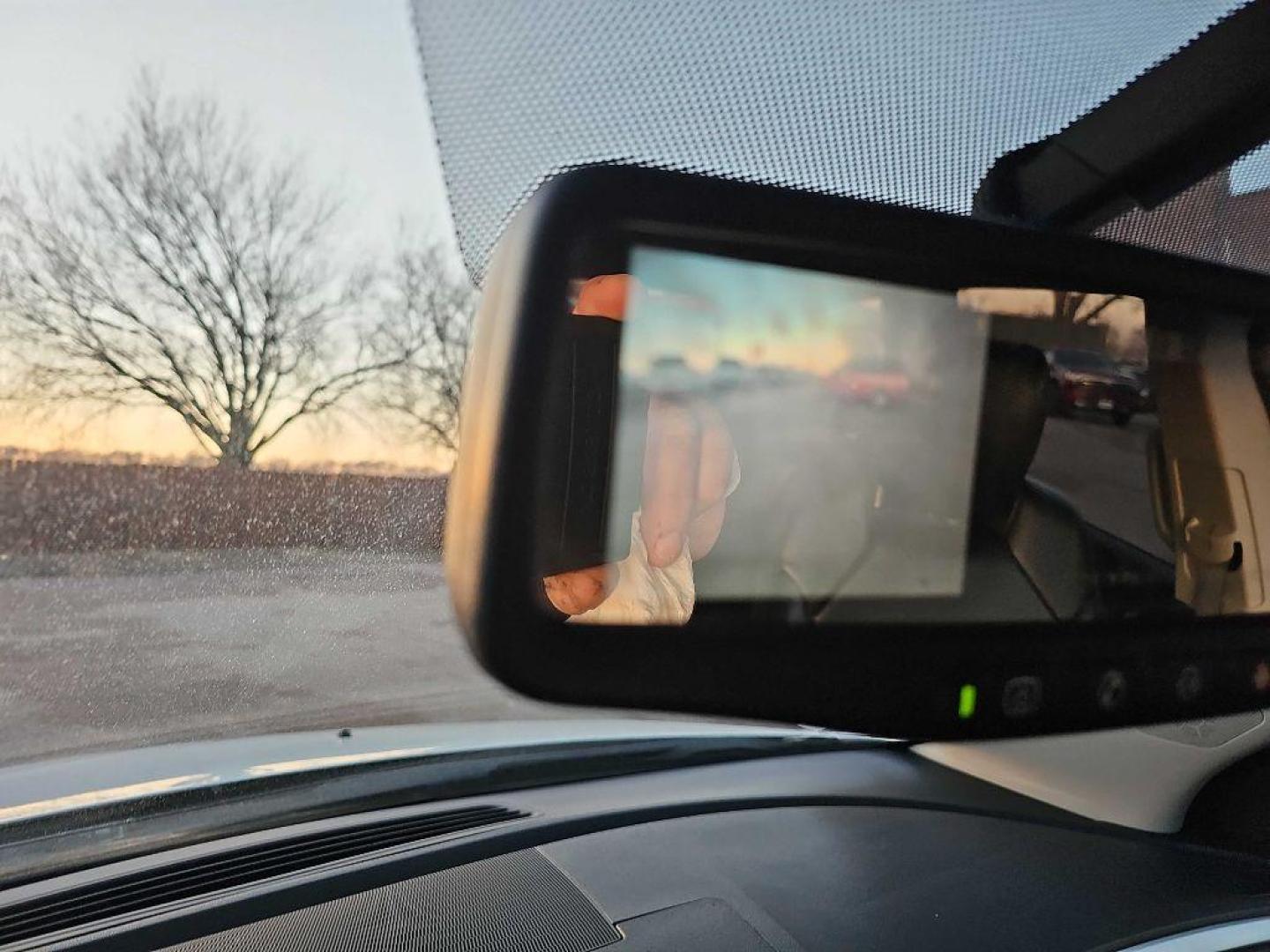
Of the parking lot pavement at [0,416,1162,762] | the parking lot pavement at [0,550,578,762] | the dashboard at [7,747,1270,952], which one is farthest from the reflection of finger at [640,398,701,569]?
the parking lot pavement at [0,550,578,762]

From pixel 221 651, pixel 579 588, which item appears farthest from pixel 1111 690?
pixel 221 651

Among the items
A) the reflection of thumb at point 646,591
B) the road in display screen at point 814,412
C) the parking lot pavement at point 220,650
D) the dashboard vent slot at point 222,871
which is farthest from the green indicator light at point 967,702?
the dashboard vent slot at point 222,871

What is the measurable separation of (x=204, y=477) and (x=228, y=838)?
60.4 inches

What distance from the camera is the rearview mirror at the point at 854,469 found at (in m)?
1.50

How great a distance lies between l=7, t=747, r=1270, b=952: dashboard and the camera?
2.63 metres

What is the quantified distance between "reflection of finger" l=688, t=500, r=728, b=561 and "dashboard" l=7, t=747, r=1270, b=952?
1.29m

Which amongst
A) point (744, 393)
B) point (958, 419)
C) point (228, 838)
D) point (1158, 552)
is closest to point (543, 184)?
point (744, 393)

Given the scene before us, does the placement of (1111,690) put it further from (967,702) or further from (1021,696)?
(967,702)

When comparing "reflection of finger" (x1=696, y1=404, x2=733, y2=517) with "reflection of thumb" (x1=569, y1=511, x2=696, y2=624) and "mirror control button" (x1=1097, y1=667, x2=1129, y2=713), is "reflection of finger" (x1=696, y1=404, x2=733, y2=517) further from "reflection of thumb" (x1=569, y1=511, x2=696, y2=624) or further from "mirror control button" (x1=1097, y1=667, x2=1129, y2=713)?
"mirror control button" (x1=1097, y1=667, x2=1129, y2=713)

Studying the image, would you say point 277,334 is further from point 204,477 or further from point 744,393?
point 744,393

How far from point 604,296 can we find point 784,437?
19.7 inches

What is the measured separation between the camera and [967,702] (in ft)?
6.15

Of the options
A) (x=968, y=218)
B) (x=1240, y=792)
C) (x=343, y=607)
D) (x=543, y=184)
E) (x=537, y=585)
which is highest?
(x=968, y=218)

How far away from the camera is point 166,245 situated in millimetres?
3908
